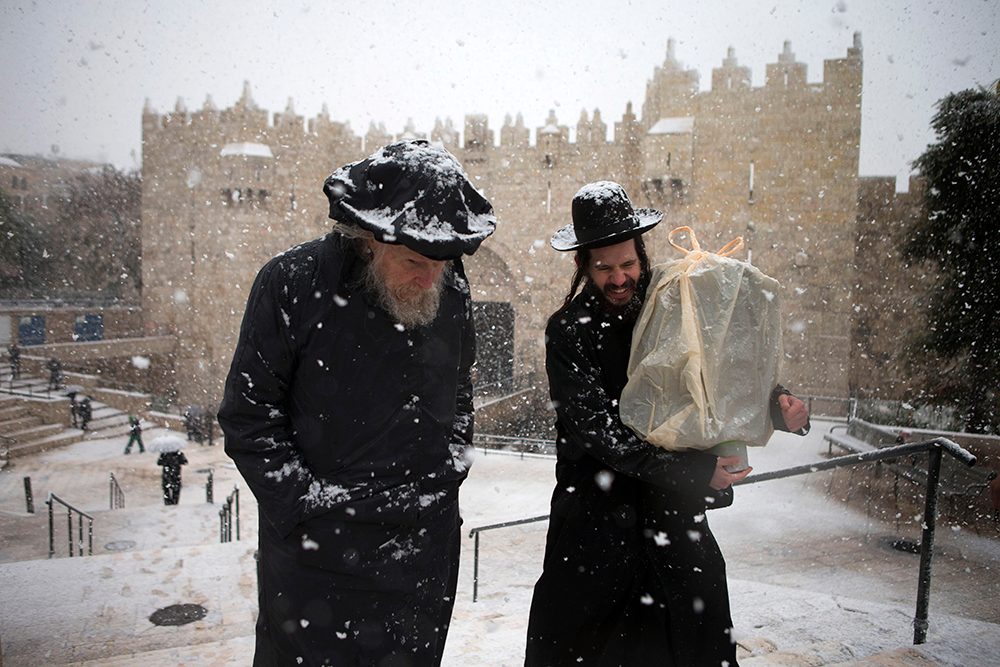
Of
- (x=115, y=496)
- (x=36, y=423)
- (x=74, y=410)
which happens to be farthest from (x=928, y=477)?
(x=74, y=410)

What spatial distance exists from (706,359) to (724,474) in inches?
12.9

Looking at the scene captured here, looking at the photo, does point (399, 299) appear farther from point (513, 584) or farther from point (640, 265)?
point (513, 584)

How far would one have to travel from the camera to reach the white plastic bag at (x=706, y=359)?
1.70m

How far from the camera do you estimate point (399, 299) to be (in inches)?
66.5

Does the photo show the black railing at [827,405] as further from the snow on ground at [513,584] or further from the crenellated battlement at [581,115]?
the crenellated battlement at [581,115]

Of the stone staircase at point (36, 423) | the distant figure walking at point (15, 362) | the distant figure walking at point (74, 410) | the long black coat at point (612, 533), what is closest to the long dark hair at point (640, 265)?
the long black coat at point (612, 533)

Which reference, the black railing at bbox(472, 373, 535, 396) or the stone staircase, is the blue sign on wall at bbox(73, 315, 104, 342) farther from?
the black railing at bbox(472, 373, 535, 396)

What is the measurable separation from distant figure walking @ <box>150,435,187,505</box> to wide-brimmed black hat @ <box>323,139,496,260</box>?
380 inches

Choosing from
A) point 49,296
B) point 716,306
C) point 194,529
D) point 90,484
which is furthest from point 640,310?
point 49,296

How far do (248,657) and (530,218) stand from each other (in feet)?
53.4

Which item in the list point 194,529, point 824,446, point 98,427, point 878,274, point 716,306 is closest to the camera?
point 716,306

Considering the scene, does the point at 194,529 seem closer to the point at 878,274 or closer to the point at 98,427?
the point at 98,427

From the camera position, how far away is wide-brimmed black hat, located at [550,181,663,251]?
76.6 inches

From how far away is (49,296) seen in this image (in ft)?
84.1
